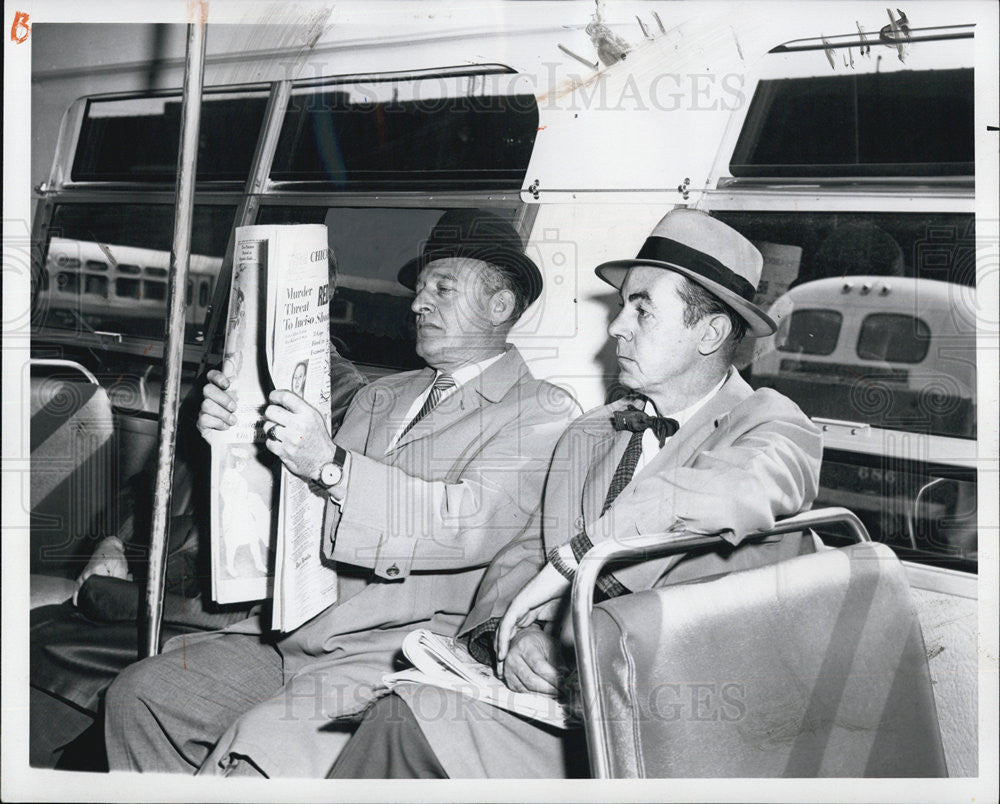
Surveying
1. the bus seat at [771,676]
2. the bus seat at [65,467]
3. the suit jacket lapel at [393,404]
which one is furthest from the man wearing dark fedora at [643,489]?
the bus seat at [65,467]

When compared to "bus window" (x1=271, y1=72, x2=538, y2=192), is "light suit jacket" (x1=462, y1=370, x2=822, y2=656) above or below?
below

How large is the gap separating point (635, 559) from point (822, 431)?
1.75ft

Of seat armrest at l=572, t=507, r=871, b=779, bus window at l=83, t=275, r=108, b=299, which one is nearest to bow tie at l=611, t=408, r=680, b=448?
seat armrest at l=572, t=507, r=871, b=779

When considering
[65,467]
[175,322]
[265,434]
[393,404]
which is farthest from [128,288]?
[393,404]

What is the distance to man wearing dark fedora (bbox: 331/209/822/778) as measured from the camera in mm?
2074

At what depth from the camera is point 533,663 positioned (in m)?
2.08

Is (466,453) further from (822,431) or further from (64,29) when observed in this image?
(64,29)

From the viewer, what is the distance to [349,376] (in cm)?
239

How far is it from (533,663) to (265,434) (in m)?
0.85

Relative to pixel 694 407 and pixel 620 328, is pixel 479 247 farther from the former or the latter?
pixel 694 407

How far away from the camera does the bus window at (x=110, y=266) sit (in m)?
2.56

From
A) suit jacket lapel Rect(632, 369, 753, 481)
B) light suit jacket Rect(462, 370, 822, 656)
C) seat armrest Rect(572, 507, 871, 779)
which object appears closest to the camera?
seat armrest Rect(572, 507, 871, 779)

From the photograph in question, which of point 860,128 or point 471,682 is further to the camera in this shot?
point 860,128

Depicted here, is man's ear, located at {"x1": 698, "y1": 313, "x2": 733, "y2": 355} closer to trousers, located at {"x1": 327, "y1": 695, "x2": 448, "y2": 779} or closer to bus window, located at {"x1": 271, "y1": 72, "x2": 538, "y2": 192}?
bus window, located at {"x1": 271, "y1": 72, "x2": 538, "y2": 192}
